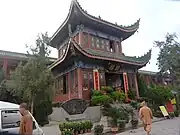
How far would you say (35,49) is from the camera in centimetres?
1427

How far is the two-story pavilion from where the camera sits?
16422 millimetres

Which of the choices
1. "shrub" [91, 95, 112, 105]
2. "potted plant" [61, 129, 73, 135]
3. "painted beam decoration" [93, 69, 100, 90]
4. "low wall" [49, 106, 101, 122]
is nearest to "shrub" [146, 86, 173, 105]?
"painted beam decoration" [93, 69, 100, 90]

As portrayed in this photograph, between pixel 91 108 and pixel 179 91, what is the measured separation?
10.2 m

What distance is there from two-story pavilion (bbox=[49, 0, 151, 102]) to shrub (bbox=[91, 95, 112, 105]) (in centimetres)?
135

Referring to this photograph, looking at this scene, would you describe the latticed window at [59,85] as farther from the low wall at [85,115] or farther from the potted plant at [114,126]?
the potted plant at [114,126]

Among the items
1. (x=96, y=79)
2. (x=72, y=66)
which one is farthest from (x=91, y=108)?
(x=72, y=66)

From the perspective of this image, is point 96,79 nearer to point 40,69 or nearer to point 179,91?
point 40,69

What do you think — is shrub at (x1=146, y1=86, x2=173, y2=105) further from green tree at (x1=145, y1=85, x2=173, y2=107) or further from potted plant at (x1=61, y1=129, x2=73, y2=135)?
potted plant at (x1=61, y1=129, x2=73, y2=135)

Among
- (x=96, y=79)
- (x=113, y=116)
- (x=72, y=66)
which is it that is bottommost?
(x=113, y=116)

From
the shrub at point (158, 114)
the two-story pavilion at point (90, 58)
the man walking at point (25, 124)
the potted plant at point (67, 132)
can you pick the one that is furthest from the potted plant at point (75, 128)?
the shrub at point (158, 114)

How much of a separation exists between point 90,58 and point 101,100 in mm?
3528

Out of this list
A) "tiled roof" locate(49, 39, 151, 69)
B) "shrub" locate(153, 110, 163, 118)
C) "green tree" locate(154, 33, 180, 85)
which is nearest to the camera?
"tiled roof" locate(49, 39, 151, 69)

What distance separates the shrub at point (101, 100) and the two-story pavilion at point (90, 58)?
1355mm

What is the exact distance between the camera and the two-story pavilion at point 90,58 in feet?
53.9
